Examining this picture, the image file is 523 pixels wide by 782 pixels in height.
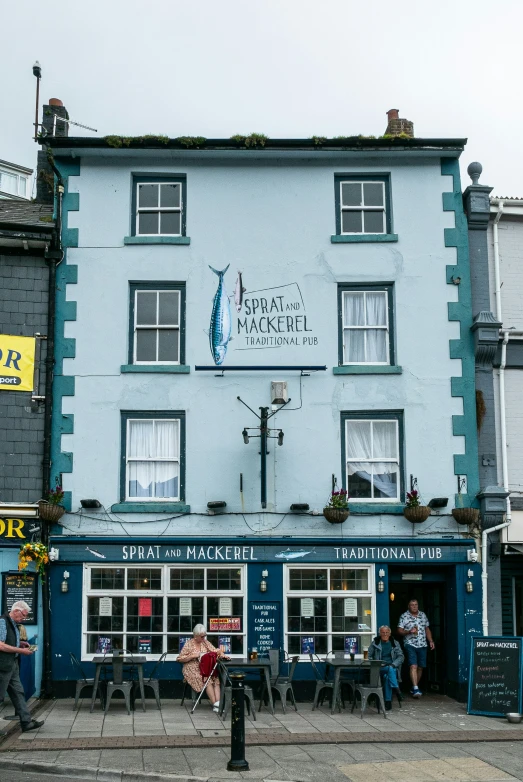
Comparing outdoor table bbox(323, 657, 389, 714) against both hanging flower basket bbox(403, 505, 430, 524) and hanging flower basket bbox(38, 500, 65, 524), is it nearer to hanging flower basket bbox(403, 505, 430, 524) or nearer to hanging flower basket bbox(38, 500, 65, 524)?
hanging flower basket bbox(403, 505, 430, 524)

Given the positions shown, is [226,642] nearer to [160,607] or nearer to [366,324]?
[160,607]

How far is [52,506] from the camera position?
16.9m

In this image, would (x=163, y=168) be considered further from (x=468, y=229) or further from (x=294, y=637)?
(x=294, y=637)

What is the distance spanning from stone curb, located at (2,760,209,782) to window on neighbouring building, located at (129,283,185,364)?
27.8 ft

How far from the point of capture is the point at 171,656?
17203mm

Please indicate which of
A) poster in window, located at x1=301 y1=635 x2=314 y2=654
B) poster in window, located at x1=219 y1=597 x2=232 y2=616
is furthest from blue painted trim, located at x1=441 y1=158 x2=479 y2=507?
poster in window, located at x1=219 y1=597 x2=232 y2=616

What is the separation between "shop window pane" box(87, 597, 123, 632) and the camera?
56.6ft

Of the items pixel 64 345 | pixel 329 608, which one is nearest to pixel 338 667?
pixel 329 608

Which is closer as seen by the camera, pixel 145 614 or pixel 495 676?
pixel 495 676

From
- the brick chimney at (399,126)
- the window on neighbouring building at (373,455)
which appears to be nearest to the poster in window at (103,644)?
the window on neighbouring building at (373,455)

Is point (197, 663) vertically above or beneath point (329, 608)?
beneath

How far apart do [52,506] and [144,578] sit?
215 cm

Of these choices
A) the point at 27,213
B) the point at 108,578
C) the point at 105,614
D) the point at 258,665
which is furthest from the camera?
the point at 27,213

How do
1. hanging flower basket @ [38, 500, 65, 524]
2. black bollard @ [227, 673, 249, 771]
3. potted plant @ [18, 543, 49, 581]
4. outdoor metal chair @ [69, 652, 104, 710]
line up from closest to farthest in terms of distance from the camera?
1. black bollard @ [227, 673, 249, 771]
2. outdoor metal chair @ [69, 652, 104, 710]
3. potted plant @ [18, 543, 49, 581]
4. hanging flower basket @ [38, 500, 65, 524]
